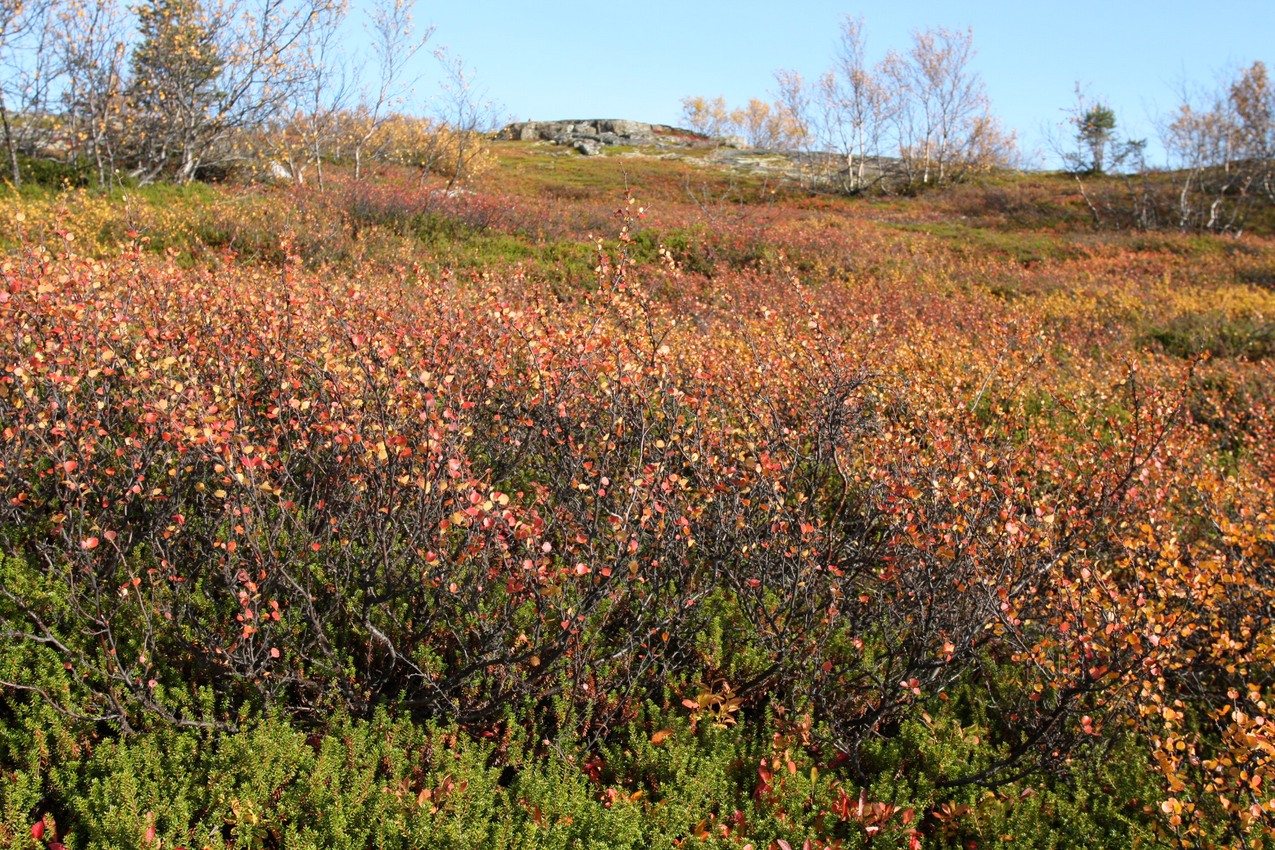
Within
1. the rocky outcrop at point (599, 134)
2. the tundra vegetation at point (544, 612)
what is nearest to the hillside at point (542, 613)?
the tundra vegetation at point (544, 612)

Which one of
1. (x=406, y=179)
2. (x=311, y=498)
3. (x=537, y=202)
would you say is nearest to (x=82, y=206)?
(x=406, y=179)

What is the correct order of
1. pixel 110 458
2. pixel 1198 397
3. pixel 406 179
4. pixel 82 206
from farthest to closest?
pixel 406 179 → pixel 82 206 → pixel 1198 397 → pixel 110 458

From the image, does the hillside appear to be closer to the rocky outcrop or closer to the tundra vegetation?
the tundra vegetation

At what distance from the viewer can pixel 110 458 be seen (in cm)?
468

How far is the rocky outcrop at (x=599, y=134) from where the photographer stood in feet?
172

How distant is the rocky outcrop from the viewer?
5241cm

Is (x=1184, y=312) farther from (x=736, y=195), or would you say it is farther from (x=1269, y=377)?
(x=736, y=195)

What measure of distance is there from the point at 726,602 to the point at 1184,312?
1407cm

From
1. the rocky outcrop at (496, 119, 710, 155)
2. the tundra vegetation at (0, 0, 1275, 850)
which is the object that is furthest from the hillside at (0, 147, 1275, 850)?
the rocky outcrop at (496, 119, 710, 155)

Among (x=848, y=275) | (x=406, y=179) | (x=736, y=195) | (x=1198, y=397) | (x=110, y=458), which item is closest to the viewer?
(x=110, y=458)

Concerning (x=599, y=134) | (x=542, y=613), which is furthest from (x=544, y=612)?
(x=599, y=134)

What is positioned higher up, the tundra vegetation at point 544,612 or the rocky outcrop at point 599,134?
the rocky outcrop at point 599,134

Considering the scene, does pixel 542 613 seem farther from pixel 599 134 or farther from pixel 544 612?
pixel 599 134

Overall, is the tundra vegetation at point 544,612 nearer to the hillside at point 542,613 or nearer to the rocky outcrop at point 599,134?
the hillside at point 542,613
